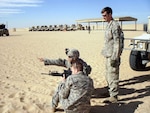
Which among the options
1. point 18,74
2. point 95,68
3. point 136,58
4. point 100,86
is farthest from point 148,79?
point 18,74

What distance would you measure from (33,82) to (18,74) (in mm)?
1371

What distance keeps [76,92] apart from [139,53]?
18.0ft

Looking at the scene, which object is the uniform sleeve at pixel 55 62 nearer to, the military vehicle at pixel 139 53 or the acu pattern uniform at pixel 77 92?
the acu pattern uniform at pixel 77 92

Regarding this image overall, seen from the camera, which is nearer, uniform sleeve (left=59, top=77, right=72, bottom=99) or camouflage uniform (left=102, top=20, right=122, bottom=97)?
uniform sleeve (left=59, top=77, right=72, bottom=99)

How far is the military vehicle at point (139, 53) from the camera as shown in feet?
27.8

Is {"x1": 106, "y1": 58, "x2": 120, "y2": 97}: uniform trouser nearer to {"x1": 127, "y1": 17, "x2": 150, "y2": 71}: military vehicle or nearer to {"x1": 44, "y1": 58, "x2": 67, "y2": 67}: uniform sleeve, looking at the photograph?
{"x1": 44, "y1": 58, "x2": 67, "y2": 67}: uniform sleeve

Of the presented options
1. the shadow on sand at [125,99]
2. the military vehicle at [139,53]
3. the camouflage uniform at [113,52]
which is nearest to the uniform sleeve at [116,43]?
the camouflage uniform at [113,52]

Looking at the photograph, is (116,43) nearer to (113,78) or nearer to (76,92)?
(113,78)

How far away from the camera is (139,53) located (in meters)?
9.63

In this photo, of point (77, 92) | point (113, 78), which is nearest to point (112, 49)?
point (113, 78)

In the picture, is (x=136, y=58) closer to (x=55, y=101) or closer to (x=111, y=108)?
(x=111, y=108)

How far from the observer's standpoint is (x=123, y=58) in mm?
13469

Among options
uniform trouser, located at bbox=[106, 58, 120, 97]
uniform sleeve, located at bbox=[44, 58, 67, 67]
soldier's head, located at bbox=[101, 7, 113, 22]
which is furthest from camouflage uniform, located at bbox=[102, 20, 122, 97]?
uniform sleeve, located at bbox=[44, 58, 67, 67]

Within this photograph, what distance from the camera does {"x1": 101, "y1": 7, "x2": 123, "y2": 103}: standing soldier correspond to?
5.85 meters
